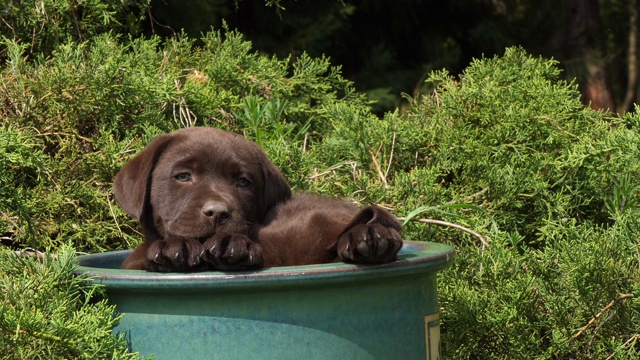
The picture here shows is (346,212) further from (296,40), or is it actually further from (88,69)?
(296,40)

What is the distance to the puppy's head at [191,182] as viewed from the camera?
137 inches

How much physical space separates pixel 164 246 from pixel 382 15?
7029mm

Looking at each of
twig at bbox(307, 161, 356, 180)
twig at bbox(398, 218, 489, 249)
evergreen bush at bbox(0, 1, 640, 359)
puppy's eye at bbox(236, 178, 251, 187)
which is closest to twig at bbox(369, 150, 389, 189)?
evergreen bush at bbox(0, 1, 640, 359)

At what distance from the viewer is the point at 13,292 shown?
304cm

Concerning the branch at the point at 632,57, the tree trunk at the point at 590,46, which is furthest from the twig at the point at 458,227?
the branch at the point at 632,57

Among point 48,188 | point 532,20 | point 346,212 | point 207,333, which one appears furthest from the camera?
point 532,20

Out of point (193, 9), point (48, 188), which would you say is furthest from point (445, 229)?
point (193, 9)

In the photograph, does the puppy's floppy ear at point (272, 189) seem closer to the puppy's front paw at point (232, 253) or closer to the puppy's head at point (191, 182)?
the puppy's head at point (191, 182)

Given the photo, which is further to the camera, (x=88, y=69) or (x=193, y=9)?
(x=193, y=9)

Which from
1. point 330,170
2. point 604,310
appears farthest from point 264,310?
point 330,170

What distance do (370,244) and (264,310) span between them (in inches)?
14.3

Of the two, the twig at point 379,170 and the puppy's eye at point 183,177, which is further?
the twig at point 379,170

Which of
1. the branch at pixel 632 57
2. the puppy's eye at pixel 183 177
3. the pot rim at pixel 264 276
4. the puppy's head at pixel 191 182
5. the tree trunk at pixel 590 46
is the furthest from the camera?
the branch at pixel 632 57

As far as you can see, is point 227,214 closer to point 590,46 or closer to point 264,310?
point 264,310
